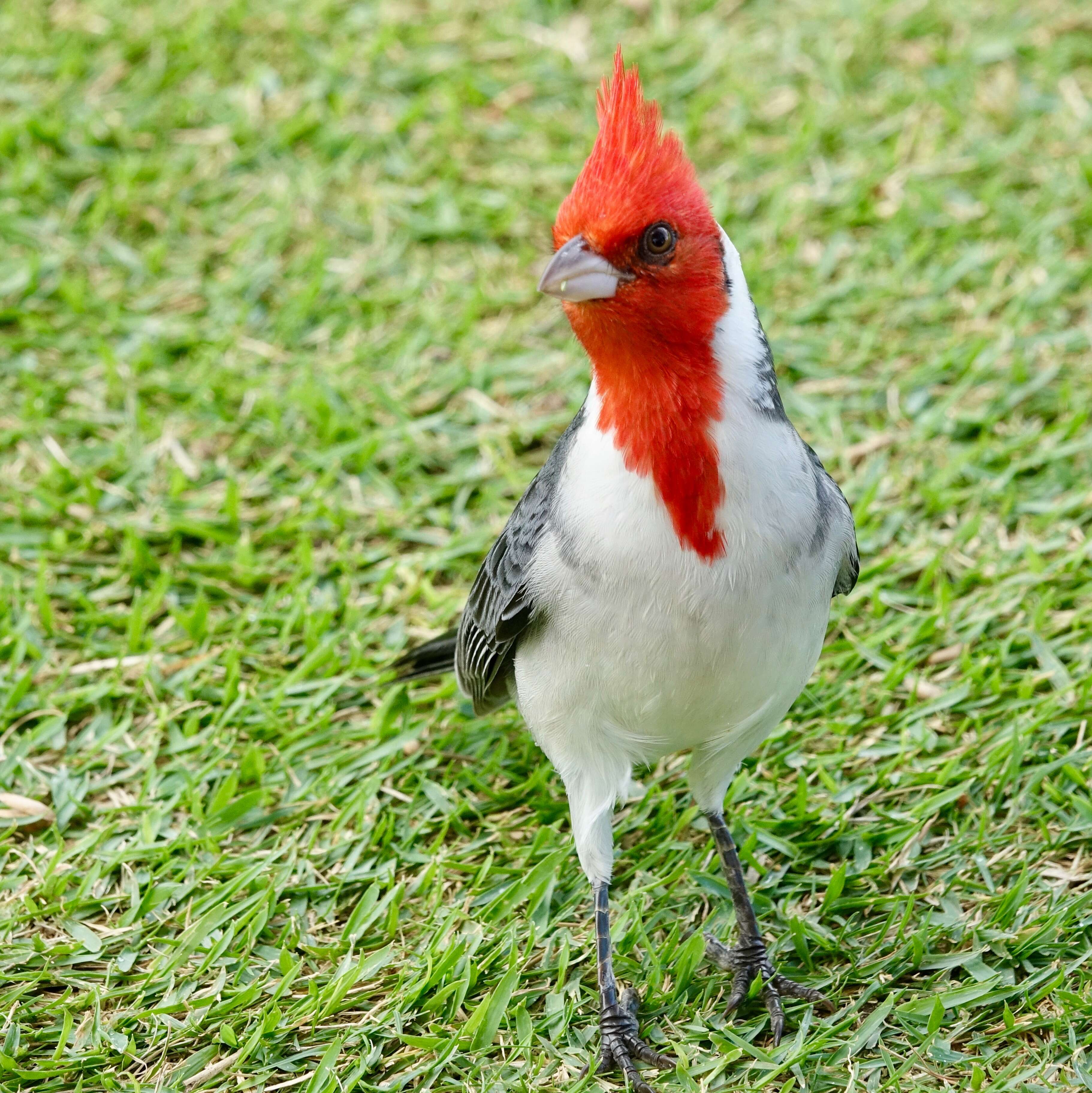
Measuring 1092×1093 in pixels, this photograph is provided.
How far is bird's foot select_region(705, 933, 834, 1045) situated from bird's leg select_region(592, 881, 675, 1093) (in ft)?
0.82

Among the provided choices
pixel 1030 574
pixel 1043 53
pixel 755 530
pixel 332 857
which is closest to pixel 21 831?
pixel 332 857

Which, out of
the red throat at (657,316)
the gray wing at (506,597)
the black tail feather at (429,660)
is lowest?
the black tail feather at (429,660)

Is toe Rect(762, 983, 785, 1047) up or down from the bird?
down

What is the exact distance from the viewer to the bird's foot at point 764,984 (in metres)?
3.46

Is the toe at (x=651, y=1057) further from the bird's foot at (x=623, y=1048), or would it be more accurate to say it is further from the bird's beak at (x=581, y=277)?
the bird's beak at (x=581, y=277)

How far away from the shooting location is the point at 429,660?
4266mm

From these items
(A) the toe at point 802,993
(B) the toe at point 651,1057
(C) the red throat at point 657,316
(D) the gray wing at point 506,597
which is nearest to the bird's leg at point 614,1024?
(B) the toe at point 651,1057

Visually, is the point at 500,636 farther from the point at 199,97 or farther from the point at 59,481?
the point at 199,97

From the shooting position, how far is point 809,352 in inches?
220

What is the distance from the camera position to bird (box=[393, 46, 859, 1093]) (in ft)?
9.86

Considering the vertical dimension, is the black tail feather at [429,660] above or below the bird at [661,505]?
below

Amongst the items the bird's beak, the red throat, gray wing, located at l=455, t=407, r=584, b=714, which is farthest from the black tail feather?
the bird's beak

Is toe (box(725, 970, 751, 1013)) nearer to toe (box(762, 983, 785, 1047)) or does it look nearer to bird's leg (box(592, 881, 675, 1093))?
toe (box(762, 983, 785, 1047))

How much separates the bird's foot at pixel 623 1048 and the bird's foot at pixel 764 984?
9.5 inches
